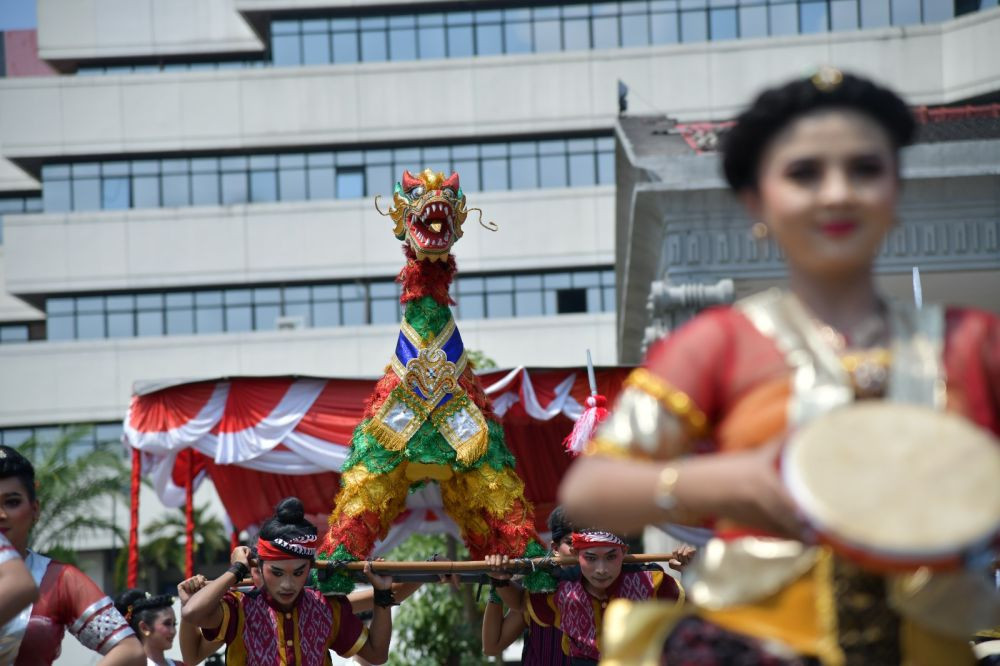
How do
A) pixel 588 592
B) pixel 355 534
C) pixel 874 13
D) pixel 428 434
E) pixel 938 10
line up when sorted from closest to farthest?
pixel 588 592, pixel 355 534, pixel 428 434, pixel 938 10, pixel 874 13

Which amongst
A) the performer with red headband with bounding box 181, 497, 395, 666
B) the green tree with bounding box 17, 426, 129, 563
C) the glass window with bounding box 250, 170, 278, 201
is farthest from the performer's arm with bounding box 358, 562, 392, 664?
the glass window with bounding box 250, 170, 278, 201

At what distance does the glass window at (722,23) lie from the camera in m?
37.6

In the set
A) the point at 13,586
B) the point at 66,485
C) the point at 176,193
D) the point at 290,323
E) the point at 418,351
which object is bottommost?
the point at 66,485

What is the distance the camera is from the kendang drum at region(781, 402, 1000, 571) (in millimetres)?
2344

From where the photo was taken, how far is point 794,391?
2666 millimetres

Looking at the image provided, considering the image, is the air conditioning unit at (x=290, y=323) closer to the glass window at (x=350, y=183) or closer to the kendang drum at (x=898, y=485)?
the glass window at (x=350, y=183)

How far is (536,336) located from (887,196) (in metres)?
33.1

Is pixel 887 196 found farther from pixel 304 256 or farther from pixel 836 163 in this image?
pixel 304 256

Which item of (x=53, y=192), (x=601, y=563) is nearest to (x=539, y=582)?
(x=601, y=563)

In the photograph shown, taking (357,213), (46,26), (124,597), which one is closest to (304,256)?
(357,213)

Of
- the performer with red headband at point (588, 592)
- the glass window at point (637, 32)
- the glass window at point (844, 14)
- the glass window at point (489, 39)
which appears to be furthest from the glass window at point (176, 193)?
the performer with red headband at point (588, 592)

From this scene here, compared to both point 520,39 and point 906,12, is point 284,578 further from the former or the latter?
point 520,39

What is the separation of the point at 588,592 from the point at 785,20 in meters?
31.7

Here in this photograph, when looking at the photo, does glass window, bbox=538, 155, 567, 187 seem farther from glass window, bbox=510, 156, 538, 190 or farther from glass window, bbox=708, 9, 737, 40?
glass window, bbox=708, 9, 737, 40
